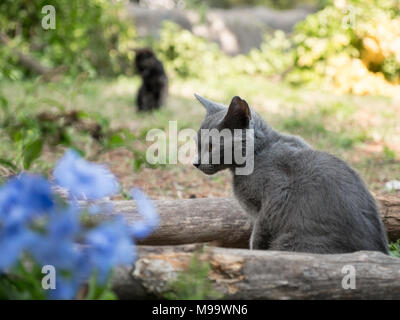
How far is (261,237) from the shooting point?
2.58 m

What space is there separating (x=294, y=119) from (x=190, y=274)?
472 centimetres

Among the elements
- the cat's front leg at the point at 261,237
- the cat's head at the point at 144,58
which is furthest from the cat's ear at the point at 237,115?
the cat's head at the point at 144,58

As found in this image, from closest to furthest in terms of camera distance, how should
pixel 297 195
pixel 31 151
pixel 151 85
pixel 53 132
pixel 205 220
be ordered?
pixel 297 195
pixel 205 220
pixel 31 151
pixel 53 132
pixel 151 85

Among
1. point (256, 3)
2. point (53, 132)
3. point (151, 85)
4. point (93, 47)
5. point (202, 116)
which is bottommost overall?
point (53, 132)

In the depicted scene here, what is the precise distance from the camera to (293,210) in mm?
2451

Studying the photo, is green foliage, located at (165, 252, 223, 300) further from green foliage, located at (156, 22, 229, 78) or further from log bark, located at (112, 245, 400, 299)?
green foliage, located at (156, 22, 229, 78)

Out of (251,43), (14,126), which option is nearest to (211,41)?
(251,43)

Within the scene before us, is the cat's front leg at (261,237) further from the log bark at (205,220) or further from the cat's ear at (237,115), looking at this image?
the cat's ear at (237,115)

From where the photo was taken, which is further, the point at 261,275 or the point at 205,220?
the point at 205,220

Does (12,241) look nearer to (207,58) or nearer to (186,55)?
(207,58)

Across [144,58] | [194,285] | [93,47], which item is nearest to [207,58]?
[93,47]

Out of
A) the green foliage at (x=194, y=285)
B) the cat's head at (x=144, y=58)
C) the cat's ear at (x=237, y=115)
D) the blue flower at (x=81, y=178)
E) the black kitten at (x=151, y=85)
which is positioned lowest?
the green foliage at (x=194, y=285)

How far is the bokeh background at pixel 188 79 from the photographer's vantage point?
14.5 ft

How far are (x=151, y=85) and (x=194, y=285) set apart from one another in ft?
18.9
